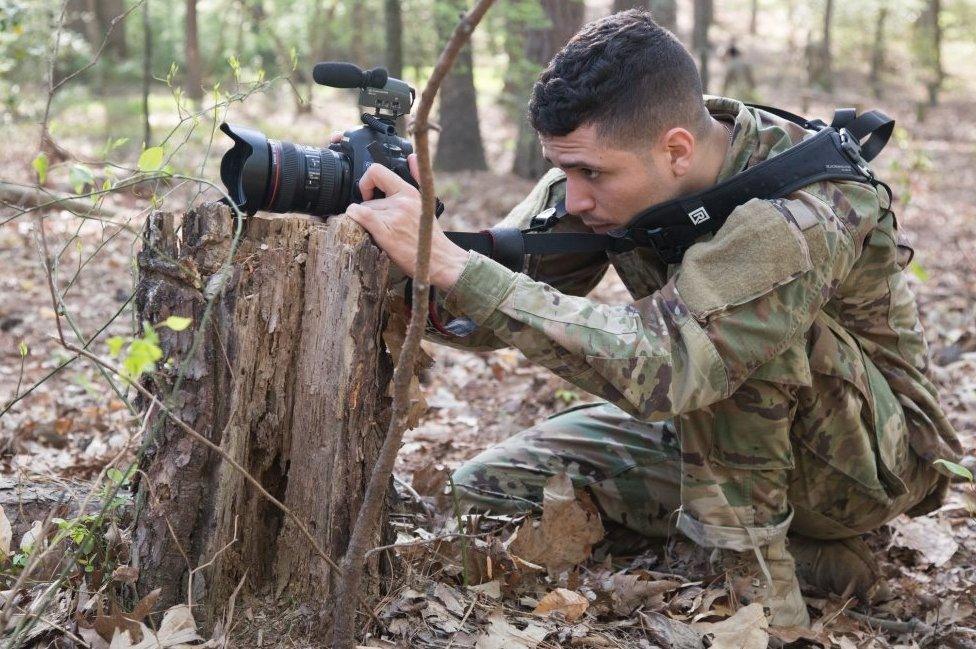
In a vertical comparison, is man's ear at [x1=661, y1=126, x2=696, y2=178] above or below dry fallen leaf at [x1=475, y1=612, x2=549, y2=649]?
above

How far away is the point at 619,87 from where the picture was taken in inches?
111

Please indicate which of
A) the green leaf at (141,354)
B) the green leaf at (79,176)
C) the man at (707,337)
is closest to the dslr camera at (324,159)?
the man at (707,337)

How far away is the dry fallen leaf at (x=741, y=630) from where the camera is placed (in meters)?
2.68

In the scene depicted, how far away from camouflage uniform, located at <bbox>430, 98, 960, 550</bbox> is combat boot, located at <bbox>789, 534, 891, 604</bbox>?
0.07 m

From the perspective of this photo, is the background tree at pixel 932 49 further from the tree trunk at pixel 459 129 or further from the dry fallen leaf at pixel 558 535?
the dry fallen leaf at pixel 558 535

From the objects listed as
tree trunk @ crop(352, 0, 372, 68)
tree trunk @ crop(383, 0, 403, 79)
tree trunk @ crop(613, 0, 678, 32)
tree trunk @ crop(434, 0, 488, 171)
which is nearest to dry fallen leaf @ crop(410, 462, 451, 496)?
tree trunk @ crop(613, 0, 678, 32)

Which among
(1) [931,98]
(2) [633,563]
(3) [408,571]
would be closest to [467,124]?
(2) [633,563]

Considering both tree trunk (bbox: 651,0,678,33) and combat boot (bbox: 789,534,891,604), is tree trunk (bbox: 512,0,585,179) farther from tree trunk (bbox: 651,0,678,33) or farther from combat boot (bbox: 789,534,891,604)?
combat boot (bbox: 789,534,891,604)

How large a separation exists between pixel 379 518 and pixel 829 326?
167cm

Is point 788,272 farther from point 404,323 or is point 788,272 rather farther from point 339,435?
point 339,435

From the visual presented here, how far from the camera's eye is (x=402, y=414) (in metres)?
2.00

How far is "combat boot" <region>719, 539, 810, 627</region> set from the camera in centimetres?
301

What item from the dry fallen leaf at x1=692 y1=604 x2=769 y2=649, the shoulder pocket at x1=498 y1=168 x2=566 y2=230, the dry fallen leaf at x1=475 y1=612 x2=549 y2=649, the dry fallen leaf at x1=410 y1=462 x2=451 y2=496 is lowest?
the dry fallen leaf at x1=410 y1=462 x2=451 y2=496

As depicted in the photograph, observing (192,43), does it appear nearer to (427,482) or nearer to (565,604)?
(427,482)
